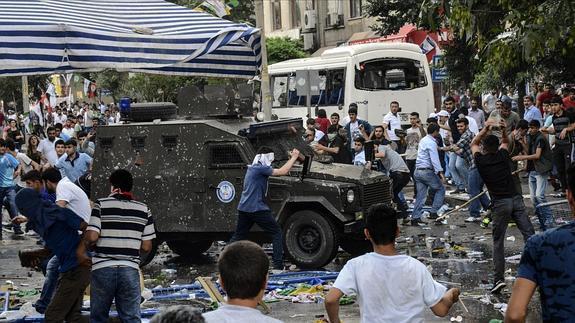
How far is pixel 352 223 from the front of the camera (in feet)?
45.2

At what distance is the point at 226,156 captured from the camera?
14055 millimetres

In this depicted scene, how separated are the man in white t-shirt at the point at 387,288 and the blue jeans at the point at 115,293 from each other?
9.91ft

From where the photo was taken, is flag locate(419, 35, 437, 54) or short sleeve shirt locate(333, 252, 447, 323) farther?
flag locate(419, 35, 437, 54)

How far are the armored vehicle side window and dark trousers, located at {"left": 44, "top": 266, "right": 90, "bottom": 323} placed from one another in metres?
5.05

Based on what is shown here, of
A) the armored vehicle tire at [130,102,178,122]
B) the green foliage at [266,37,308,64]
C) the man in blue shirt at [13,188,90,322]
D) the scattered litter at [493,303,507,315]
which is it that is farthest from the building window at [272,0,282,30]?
the man in blue shirt at [13,188,90,322]

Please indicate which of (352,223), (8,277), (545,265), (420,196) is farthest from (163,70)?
(420,196)

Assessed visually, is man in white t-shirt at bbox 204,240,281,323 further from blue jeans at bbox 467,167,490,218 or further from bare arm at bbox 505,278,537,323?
blue jeans at bbox 467,167,490,218

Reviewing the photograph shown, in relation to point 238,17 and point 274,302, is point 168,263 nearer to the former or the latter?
point 274,302

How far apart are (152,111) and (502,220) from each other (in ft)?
18.2

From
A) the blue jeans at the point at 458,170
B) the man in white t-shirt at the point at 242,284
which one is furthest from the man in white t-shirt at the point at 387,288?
the blue jeans at the point at 458,170

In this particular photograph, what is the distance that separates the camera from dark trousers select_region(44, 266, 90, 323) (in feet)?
29.7

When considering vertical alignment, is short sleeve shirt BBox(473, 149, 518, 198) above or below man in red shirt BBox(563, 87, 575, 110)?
below

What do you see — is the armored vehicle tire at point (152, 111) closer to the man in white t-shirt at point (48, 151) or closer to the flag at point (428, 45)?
the man in white t-shirt at point (48, 151)

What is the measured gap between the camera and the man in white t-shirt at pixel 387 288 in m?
5.64
